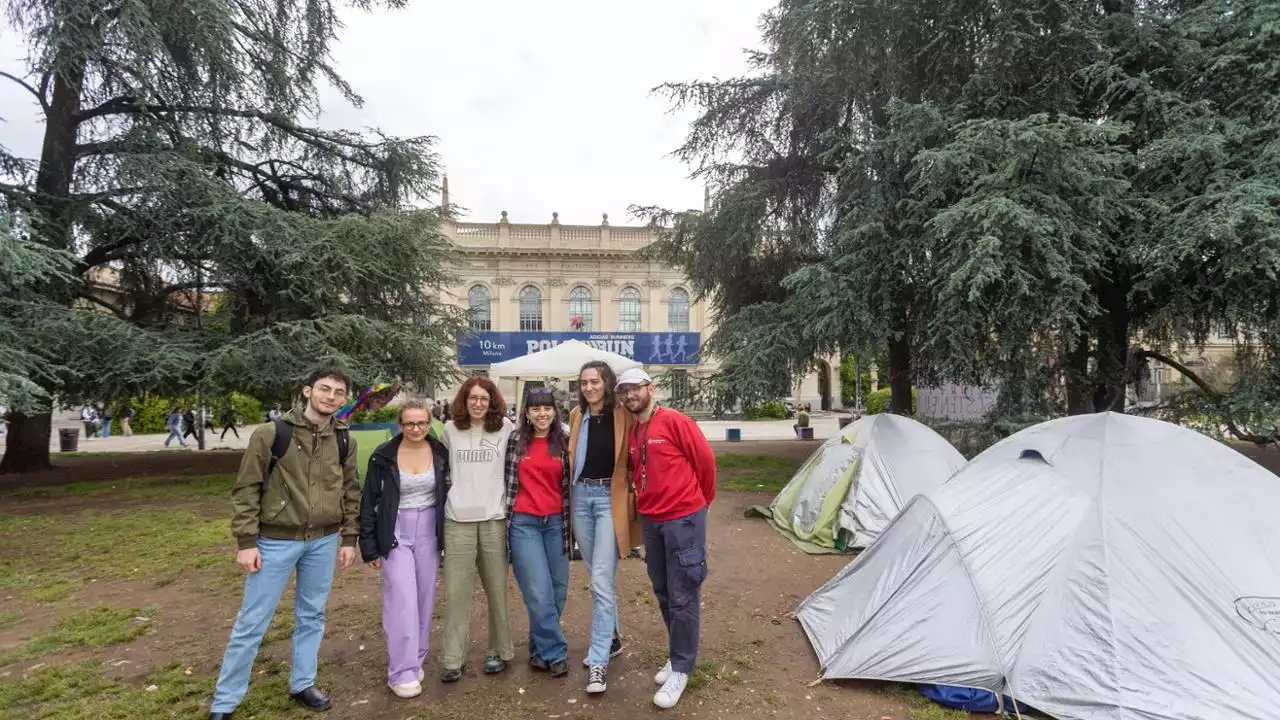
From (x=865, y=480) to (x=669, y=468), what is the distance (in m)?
4.29

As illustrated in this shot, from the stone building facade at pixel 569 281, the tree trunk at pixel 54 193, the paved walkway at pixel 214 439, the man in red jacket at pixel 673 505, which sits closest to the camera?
the man in red jacket at pixel 673 505

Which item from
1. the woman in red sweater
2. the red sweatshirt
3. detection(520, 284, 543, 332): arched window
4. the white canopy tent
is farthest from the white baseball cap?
detection(520, 284, 543, 332): arched window

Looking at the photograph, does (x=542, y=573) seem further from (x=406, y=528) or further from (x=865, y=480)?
(x=865, y=480)

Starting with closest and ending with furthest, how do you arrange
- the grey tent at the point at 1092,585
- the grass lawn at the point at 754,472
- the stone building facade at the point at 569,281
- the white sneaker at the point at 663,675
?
the grey tent at the point at 1092,585 → the white sneaker at the point at 663,675 → the grass lawn at the point at 754,472 → the stone building facade at the point at 569,281

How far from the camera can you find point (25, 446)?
12336mm

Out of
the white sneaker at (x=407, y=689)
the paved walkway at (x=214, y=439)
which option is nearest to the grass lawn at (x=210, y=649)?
the white sneaker at (x=407, y=689)

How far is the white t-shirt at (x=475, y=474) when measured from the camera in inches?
136

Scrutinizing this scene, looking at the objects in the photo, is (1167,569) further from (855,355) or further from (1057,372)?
(855,355)

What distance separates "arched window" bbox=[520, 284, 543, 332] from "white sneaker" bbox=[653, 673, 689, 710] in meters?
37.6

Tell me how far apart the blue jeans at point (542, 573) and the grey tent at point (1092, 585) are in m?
1.58

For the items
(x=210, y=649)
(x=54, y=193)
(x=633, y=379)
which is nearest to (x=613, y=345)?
(x=54, y=193)

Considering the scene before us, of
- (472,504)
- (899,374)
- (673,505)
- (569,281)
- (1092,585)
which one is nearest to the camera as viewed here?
(1092,585)

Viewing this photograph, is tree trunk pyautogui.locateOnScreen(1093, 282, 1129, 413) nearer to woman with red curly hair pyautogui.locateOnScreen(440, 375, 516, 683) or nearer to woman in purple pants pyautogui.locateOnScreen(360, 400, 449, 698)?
woman with red curly hair pyautogui.locateOnScreen(440, 375, 516, 683)

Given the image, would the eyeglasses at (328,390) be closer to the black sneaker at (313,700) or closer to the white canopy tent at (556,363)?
the black sneaker at (313,700)
